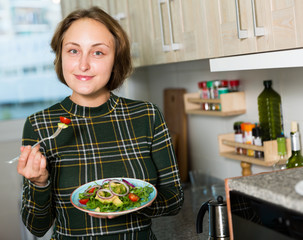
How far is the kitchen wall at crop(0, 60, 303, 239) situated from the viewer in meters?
1.69

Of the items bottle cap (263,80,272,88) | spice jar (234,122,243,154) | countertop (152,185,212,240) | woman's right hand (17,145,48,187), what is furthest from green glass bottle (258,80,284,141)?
woman's right hand (17,145,48,187)

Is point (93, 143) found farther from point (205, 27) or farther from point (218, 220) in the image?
point (205, 27)

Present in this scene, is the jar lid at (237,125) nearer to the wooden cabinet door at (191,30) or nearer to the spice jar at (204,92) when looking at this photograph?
the spice jar at (204,92)

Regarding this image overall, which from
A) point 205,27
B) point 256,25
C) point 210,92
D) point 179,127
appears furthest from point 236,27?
point 179,127

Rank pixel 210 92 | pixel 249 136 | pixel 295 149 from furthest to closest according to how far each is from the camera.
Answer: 1. pixel 210 92
2. pixel 249 136
3. pixel 295 149

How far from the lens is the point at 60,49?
1.37 meters

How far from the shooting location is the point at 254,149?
5.71ft

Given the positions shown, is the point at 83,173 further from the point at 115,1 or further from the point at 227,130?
the point at 115,1

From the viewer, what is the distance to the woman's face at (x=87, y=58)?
1263 mm

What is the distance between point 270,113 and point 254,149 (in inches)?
6.1

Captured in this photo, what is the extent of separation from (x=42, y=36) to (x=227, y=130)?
141 cm

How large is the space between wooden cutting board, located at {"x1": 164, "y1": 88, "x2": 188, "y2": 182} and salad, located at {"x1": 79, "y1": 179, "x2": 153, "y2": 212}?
54.1 inches

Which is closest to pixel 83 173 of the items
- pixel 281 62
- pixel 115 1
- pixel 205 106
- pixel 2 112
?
pixel 281 62

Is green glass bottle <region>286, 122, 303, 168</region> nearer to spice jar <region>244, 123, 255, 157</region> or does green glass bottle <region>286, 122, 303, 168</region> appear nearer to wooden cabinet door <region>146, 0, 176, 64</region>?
spice jar <region>244, 123, 255, 157</region>
